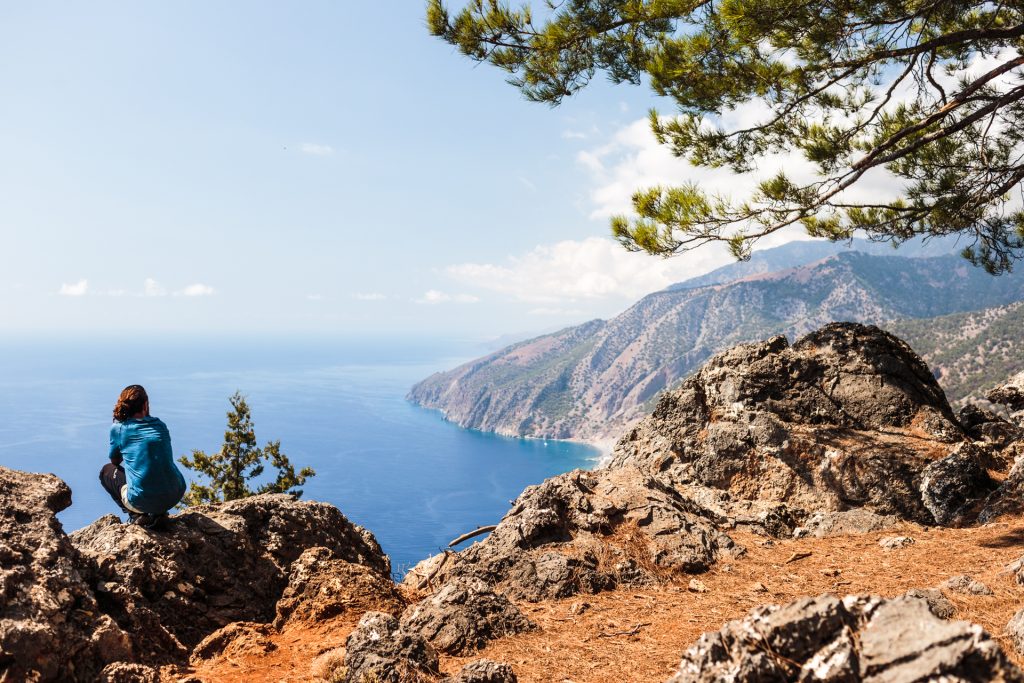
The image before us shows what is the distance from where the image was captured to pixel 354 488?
471ft

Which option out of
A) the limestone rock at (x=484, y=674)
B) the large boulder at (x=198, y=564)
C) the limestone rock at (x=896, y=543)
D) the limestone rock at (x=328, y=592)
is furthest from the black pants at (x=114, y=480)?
the limestone rock at (x=896, y=543)

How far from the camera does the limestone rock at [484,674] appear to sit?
4184mm

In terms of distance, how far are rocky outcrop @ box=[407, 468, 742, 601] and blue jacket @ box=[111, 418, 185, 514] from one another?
11.1 feet

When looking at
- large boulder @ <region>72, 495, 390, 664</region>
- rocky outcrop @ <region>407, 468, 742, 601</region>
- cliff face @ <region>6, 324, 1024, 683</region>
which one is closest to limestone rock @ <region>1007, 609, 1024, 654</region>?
cliff face @ <region>6, 324, 1024, 683</region>

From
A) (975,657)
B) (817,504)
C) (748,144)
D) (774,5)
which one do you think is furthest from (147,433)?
(748,144)

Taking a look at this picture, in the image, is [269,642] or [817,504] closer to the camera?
[269,642]

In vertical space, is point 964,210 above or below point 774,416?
above

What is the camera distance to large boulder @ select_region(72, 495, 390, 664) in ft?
17.7

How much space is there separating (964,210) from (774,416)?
5.41 meters

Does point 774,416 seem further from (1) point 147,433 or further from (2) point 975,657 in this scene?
(1) point 147,433

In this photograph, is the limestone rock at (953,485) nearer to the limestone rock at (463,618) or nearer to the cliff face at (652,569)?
the cliff face at (652,569)

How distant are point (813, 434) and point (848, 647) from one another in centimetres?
900

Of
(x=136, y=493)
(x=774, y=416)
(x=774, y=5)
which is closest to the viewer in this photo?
(x=136, y=493)

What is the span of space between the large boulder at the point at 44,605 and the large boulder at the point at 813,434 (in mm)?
8328
